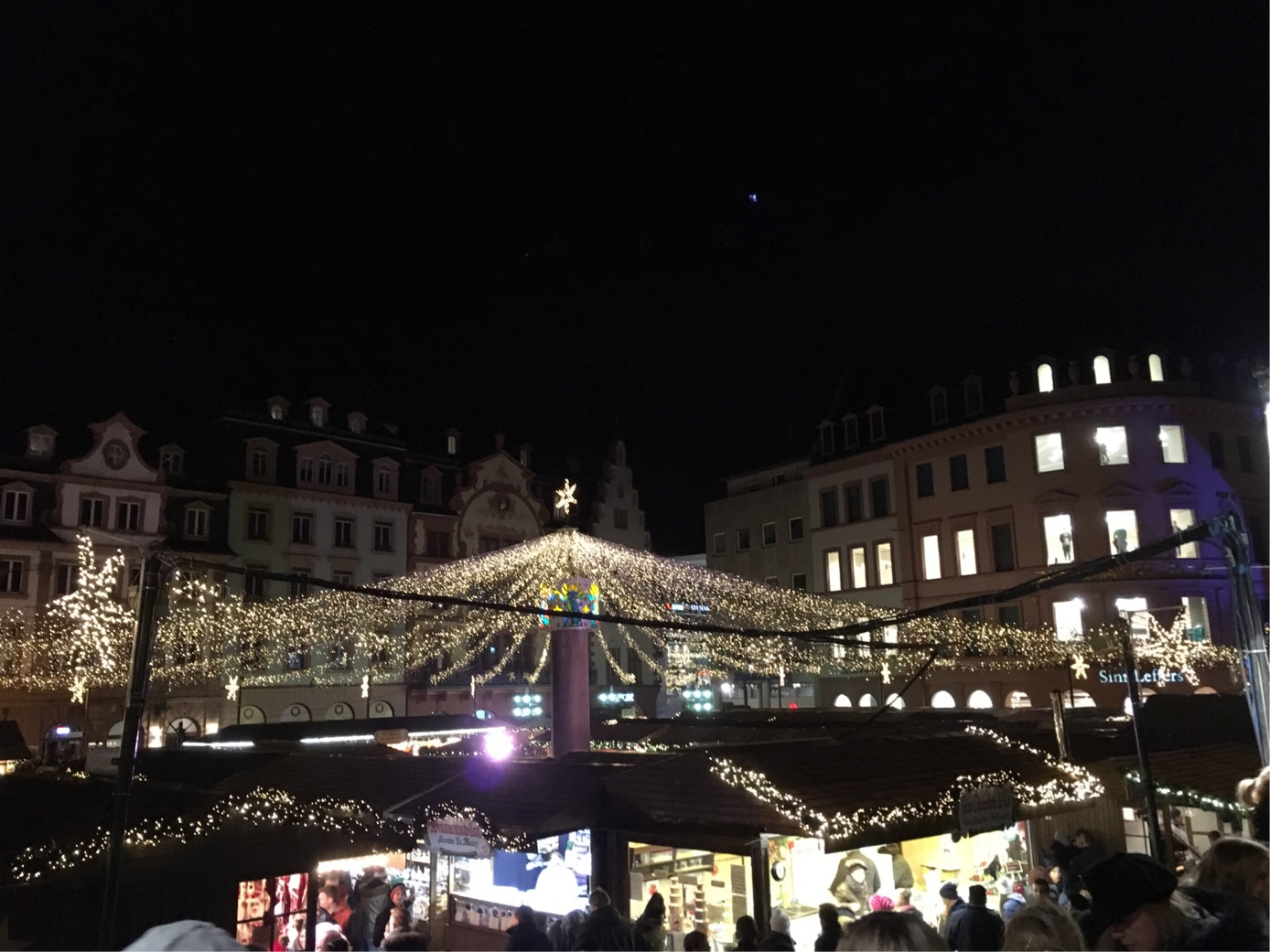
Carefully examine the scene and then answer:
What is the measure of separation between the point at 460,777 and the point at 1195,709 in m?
15.7

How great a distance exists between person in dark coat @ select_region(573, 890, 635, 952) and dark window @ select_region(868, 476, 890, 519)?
110 ft

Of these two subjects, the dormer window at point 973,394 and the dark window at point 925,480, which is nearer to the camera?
the dormer window at point 973,394

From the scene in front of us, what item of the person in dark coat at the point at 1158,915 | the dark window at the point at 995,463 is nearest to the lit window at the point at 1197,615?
the dark window at the point at 995,463

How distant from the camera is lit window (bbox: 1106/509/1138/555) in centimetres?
3416

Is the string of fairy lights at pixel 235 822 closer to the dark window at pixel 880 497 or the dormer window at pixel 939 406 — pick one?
the dark window at pixel 880 497

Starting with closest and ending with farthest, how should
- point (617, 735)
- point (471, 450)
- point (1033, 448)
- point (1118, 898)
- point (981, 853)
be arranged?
point (1118, 898) → point (981, 853) → point (617, 735) → point (1033, 448) → point (471, 450)

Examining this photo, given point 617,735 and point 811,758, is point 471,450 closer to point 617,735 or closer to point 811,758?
point 617,735

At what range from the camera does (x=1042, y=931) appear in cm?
451

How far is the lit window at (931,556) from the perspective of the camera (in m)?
39.4

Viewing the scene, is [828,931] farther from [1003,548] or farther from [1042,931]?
[1003,548]

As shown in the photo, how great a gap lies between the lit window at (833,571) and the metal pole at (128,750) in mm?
37988

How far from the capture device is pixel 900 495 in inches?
1614

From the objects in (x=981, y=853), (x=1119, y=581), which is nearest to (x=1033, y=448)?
(x=1119, y=581)

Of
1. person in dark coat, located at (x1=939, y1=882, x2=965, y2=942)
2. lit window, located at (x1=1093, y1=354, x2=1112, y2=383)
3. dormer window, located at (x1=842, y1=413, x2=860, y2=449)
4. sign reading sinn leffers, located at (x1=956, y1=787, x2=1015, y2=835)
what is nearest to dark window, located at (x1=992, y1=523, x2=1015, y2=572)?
lit window, located at (x1=1093, y1=354, x2=1112, y2=383)
